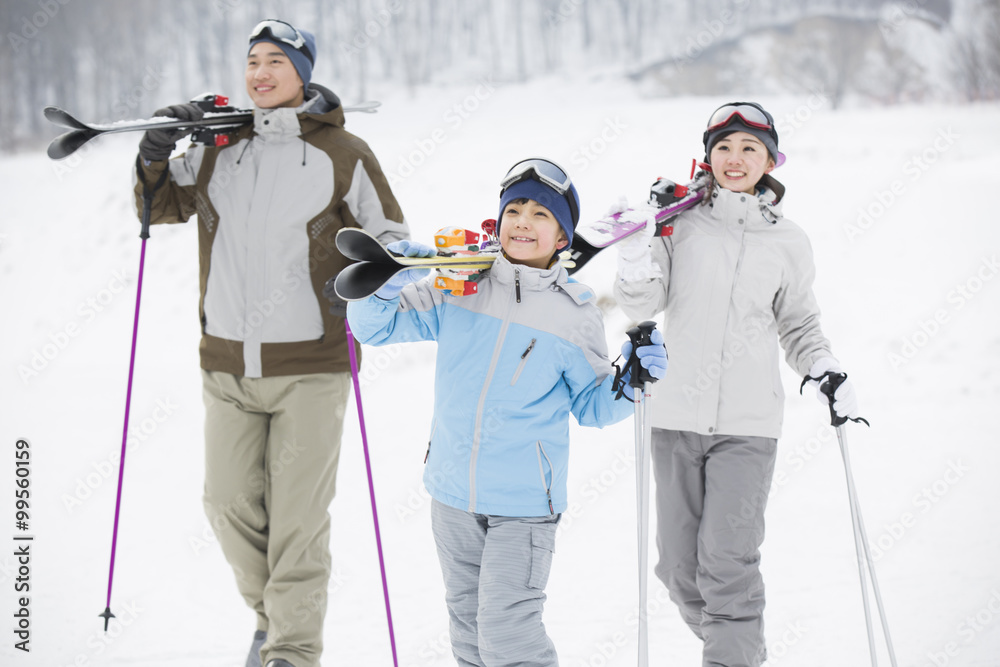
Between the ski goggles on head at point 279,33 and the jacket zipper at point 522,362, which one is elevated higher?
the ski goggles on head at point 279,33

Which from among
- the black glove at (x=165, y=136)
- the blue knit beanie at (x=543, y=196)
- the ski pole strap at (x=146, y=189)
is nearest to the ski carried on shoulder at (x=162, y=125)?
the black glove at (x=165, y=136)

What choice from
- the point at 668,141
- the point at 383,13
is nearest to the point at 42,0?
the point at 383,13

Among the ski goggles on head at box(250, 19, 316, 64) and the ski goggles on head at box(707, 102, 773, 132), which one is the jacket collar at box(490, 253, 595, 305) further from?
the ski goggles on head at box(250, 19, 316, 64)

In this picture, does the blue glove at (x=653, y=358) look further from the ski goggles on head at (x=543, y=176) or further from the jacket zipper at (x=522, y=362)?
the ski goggles on head at (x=543, y=176)

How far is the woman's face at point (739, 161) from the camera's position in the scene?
2.57 metres

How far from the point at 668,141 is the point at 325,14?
7606 mm

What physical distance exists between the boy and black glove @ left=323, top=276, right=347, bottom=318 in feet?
1.27

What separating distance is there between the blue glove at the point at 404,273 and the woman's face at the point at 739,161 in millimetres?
1025

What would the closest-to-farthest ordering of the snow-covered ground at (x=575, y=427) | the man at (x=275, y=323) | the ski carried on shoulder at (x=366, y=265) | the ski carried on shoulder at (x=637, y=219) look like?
the ski carried on shoulder at (x=366, y=265)
the ski carried on shoulder at (x=637, y=219)
the man at (x=275, y=323)
the snow-covered ground at (x=575, y=427)

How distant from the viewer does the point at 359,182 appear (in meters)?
2.83

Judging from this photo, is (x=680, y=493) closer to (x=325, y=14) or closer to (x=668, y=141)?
(x=668, y=141)

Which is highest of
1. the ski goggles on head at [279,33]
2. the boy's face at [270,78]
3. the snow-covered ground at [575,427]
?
the ski goggles on head at [279,33]

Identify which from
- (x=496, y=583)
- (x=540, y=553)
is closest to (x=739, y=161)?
(x=540, y=553)

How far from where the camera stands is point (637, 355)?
84.2 inches
